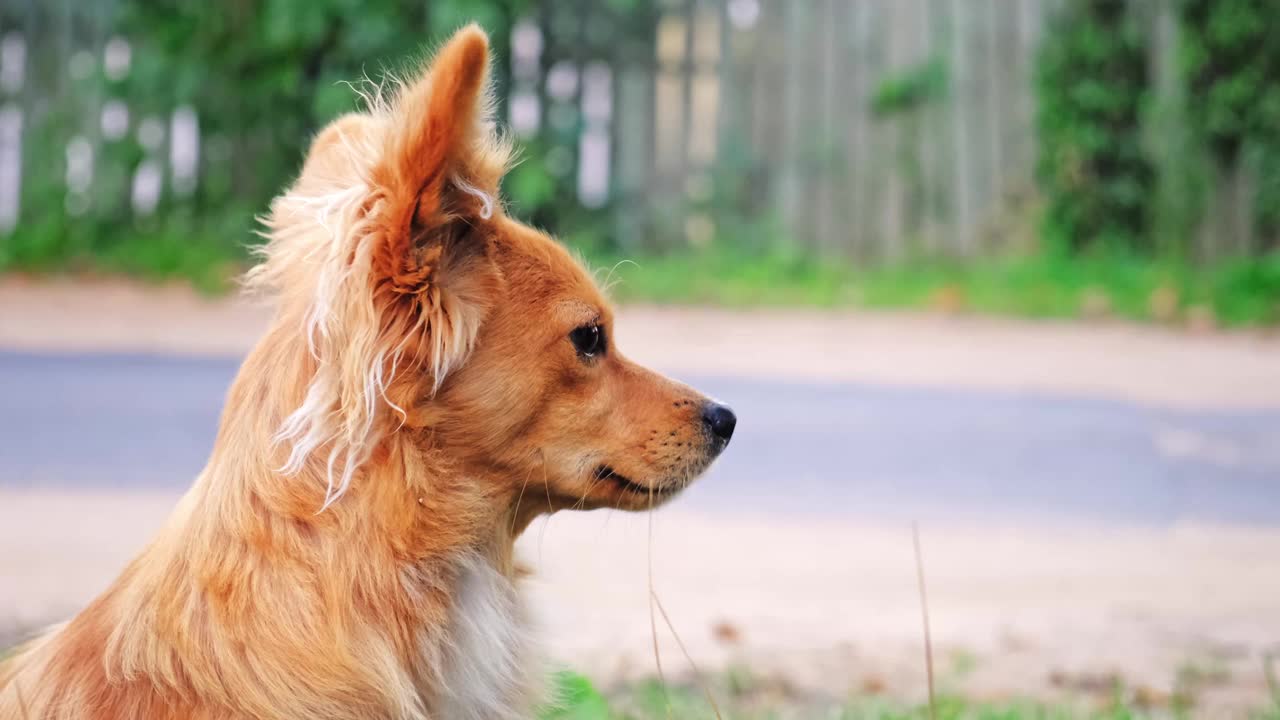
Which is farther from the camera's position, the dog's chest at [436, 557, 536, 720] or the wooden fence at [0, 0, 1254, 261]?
the wooden fence at [0, 0, 1254, 261]

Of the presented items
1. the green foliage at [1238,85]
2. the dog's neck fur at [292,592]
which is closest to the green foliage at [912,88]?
the green foliage at [1238,85]

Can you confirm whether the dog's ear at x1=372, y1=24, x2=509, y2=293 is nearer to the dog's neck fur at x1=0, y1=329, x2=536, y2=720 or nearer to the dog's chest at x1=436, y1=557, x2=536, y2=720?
the dog's neck fur at x1=0, y1=329, x2=536, y2=720

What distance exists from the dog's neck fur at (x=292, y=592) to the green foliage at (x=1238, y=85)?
36.8 ft

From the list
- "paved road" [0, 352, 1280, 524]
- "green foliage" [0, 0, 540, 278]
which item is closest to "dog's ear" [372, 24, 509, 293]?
"paved road" [0, 352, 1280, 524]

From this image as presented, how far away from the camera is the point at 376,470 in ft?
8.63

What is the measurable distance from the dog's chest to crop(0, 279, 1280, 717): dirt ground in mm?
240

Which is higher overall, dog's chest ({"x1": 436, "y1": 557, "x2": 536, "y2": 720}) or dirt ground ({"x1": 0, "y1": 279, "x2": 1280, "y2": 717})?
dog's chest ({"x1": 436, "y1": 557, "x2": 536, "y2": 720})

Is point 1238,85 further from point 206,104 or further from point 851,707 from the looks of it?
point 206,104

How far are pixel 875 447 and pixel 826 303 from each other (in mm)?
3434

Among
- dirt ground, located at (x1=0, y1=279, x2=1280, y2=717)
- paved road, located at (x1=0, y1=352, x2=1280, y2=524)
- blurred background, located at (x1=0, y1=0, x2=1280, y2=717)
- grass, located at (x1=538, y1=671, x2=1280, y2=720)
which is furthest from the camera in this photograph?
paved road, located at (x1=0, y1=352, x2=1280, y2=524)

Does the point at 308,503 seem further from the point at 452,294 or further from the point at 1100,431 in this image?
the point at 1100,431

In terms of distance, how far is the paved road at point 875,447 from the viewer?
7.47 metres

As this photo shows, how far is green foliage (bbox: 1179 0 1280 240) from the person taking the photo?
11.8 meters

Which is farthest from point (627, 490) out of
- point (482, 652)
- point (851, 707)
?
point (851, 707)
